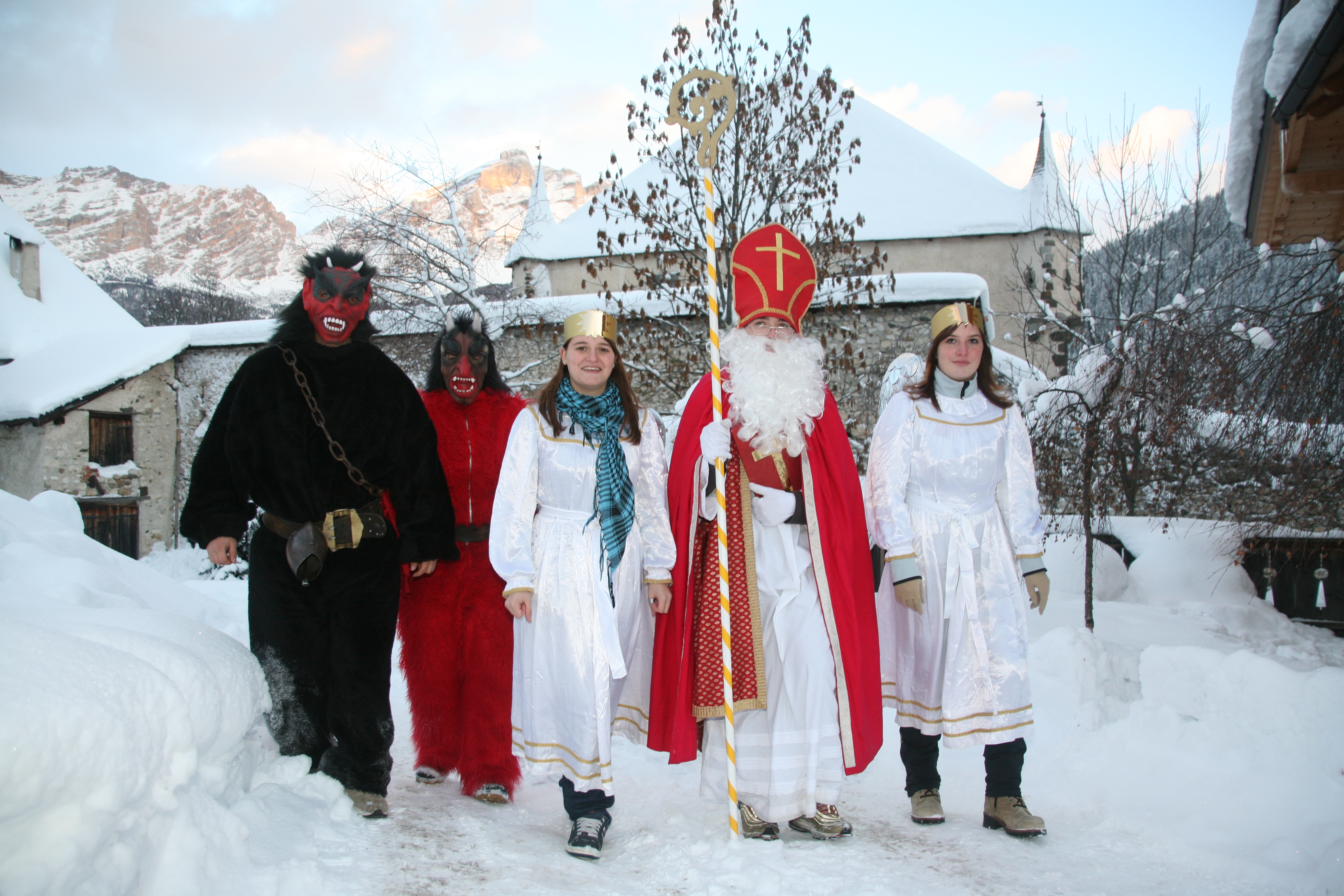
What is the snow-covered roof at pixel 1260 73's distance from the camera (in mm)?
3051

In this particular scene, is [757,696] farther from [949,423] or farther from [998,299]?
[998,299]

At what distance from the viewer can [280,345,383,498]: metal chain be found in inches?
130

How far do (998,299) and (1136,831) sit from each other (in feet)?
60.4

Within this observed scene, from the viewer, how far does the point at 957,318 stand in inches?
141

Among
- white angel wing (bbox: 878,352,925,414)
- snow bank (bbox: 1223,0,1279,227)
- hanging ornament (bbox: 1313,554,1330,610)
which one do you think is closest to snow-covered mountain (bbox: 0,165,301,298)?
white angel wing (bbox: 878,352,925,414)

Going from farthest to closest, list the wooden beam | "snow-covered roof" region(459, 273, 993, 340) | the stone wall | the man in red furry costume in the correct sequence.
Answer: the stone wall, "snow-covered roof" region(459, 273, 993, 340), the wooden beam, the man in red furry costume

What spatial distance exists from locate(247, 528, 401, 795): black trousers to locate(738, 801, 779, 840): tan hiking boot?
1.41 m

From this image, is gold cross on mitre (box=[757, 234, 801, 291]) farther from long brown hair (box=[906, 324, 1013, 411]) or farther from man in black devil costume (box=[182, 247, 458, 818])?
man in black devil costume (box=[182, 247, 458, 818])

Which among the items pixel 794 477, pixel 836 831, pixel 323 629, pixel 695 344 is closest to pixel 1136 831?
pixel 836 831

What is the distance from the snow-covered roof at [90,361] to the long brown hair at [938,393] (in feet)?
49.2

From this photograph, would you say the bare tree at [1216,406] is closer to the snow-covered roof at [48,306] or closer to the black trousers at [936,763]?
the black trousers at [936,763]

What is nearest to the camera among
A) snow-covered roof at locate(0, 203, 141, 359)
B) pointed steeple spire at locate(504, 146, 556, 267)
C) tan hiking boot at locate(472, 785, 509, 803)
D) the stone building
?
tan hiking boot at locate(472, 785, 509, 803)

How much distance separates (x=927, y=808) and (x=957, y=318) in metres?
2.05

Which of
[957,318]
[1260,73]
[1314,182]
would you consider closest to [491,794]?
[957,318]
